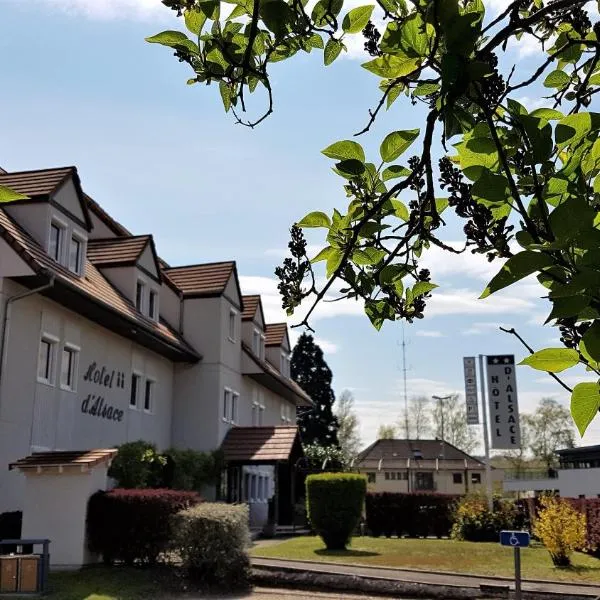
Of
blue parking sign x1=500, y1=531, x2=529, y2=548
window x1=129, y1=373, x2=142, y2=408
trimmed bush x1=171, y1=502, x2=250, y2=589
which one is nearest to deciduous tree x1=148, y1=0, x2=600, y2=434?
blue parking sign x1=500, y1=531, x2=529, y2=548

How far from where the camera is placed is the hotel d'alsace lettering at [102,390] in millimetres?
20125

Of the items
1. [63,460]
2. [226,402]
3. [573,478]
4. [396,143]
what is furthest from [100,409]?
[573,478]

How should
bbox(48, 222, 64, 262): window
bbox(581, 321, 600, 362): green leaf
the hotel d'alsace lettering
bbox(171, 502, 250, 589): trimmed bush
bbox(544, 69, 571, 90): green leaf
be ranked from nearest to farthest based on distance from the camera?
bbox(581, 321, 600, 362): green leaf → bbox(544, 69, 571, 90): green leaf → bbox(171, 502, 250, 589): trimmed bush → bbox(48, 222, 64, 262): window → the hotel d'alsace lettering

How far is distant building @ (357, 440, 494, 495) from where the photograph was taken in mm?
78312

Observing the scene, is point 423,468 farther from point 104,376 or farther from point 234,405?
point 104,376

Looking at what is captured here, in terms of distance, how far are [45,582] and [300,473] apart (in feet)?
73.6

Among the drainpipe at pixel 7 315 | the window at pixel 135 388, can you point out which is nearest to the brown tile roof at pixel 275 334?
the window at pixel 135 388

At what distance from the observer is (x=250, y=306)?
33.5 meters

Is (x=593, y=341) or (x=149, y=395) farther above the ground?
(x=149, y=395)

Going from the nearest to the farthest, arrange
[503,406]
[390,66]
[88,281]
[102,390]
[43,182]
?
[390,66] < [43,182] < [88,281] < [102,390] < [503,406]

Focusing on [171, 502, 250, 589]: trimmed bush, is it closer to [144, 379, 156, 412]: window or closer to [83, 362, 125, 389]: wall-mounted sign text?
[83, 362, 125, 389]: wall-mounted sign text

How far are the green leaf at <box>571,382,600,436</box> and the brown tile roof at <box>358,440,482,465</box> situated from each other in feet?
262

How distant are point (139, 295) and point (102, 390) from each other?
429 cm

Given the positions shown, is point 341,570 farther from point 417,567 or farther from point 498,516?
point 498,516
